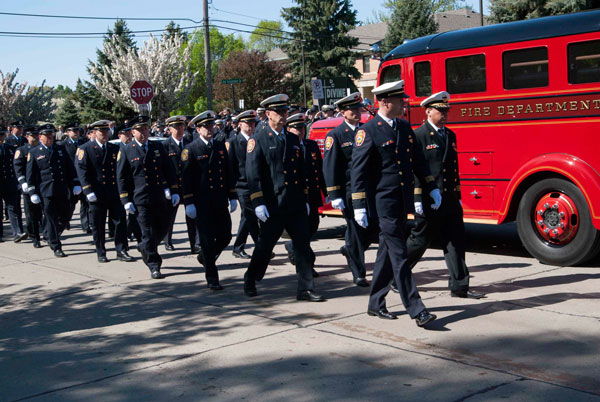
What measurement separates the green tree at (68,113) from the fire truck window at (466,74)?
4963 cm

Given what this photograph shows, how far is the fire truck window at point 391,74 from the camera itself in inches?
423

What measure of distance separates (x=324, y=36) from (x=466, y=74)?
47652mm

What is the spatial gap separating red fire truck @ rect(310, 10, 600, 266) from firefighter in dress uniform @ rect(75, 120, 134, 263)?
485 cm

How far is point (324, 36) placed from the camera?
5619cm

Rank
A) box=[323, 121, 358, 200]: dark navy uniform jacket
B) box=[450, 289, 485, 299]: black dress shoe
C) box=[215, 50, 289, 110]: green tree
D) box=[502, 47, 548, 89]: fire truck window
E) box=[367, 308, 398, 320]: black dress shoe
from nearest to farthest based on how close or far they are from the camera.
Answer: box=[367, 308, 398, 320]: black dress shoe → box=[450, 289, 485, 299]: black dress shoe → box=[323, 121, 358, 200]: dark navy uniform jacket → box=[502, 47, 548, 89]: fire truck window → box=[215, 50, 289, 110]: green tree

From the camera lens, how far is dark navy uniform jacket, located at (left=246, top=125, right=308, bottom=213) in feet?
23.9

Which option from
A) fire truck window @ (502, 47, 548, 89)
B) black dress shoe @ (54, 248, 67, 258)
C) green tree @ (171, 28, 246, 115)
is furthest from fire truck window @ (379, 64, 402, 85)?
green tree @ (171, 28, 246, 115)

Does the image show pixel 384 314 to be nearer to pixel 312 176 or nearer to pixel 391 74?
pixel 312 176

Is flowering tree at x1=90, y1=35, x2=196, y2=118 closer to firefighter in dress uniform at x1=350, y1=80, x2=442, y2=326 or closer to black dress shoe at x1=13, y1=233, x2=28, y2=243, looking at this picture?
black dress shoe at x1=13, y1=233, x2=28, y2=243

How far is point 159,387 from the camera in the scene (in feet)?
16.5

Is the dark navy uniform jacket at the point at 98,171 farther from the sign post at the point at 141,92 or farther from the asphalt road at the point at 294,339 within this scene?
the sign post at the point at 141,92

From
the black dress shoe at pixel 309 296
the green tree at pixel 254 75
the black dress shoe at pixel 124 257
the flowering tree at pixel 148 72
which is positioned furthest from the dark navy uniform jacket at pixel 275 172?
the green tree at pixel 254 75

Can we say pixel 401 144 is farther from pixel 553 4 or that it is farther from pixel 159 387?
pixel 553 4

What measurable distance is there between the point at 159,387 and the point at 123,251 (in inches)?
233
